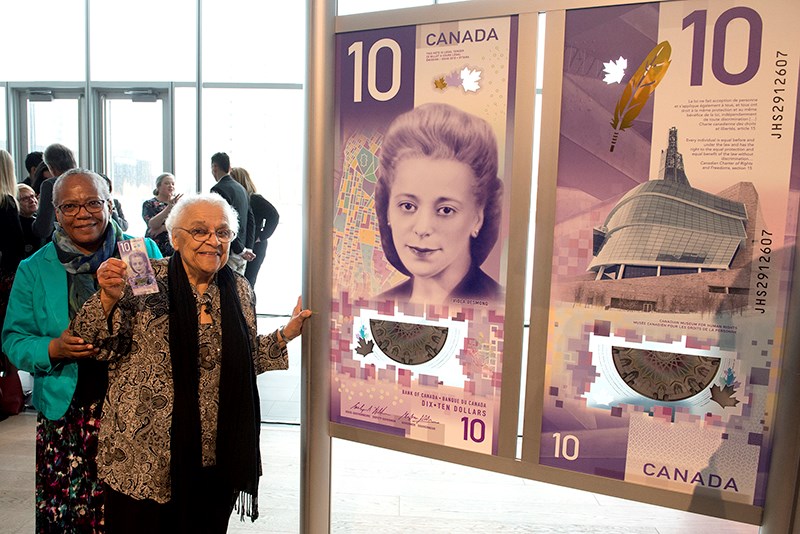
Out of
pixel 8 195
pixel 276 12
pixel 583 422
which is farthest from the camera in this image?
pixel 276 12

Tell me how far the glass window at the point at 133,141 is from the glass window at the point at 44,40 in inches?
21.7

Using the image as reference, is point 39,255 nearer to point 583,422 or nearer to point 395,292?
point 395,292

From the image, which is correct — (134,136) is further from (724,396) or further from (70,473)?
(724,396)

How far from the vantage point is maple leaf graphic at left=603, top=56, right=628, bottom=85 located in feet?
5.37

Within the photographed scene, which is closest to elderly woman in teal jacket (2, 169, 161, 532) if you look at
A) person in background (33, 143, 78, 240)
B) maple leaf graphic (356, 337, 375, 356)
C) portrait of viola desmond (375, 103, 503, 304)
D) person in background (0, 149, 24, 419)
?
maple leaf graphic (356, 337, 375, 356)

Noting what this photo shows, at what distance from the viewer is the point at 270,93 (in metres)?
7.00

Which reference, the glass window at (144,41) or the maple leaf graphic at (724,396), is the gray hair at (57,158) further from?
the maple leaf graphic at (724,396)

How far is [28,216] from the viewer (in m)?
4.33

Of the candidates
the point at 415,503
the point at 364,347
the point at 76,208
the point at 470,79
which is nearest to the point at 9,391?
the point at 76,208

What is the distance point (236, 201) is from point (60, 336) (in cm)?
315

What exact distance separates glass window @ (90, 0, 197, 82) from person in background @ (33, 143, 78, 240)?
304 centimetres

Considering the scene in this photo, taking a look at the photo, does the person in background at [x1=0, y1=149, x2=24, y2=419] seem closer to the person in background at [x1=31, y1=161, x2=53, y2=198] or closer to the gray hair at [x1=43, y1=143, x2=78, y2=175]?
the person in background at [x1=31, y1=161, x2=53, y2=198]

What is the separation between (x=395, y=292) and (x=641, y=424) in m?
0.87

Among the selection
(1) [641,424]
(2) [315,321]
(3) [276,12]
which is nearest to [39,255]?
(2) [315,321]
